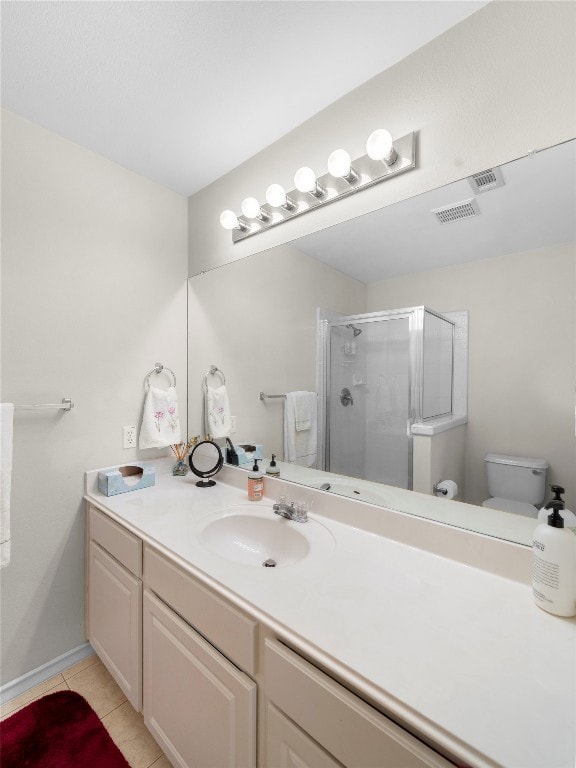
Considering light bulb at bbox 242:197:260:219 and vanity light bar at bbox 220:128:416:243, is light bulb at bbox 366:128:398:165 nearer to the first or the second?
vanity light bar at bbox 220:128:416:243

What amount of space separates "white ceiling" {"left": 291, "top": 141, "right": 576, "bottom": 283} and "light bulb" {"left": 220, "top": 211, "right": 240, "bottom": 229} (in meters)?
0.45

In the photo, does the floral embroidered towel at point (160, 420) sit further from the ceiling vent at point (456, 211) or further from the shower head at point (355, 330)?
the ceiling vent at point (456, 211)

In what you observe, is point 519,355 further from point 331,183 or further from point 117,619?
point 117,619

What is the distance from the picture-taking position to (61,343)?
1.55 meters

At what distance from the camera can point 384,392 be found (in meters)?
1.24

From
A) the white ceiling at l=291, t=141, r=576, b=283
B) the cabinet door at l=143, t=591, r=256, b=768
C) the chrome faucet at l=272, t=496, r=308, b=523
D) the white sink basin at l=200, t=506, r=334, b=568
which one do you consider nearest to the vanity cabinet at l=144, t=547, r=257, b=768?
the cabinet door at l=143, t=591, r=256, b=768

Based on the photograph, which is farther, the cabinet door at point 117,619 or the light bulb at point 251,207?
the light bulb at point 251,207

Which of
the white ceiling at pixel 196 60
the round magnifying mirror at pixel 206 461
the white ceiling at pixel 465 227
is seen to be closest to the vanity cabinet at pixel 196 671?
the round magnifying mirror at pixel 206 461

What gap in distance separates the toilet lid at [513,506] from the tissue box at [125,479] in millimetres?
1405

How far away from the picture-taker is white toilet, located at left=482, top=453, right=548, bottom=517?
0.96m

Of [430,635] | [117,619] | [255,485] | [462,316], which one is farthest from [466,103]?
[117,619]

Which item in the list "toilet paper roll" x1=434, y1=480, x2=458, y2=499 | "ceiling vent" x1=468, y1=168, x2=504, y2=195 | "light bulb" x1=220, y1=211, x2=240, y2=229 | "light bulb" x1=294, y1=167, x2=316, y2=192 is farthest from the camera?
"light bulb" x1=220, y1=211, x2=240, y2=229

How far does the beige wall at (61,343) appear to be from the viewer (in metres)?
1.44

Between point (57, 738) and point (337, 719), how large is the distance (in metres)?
1.30
